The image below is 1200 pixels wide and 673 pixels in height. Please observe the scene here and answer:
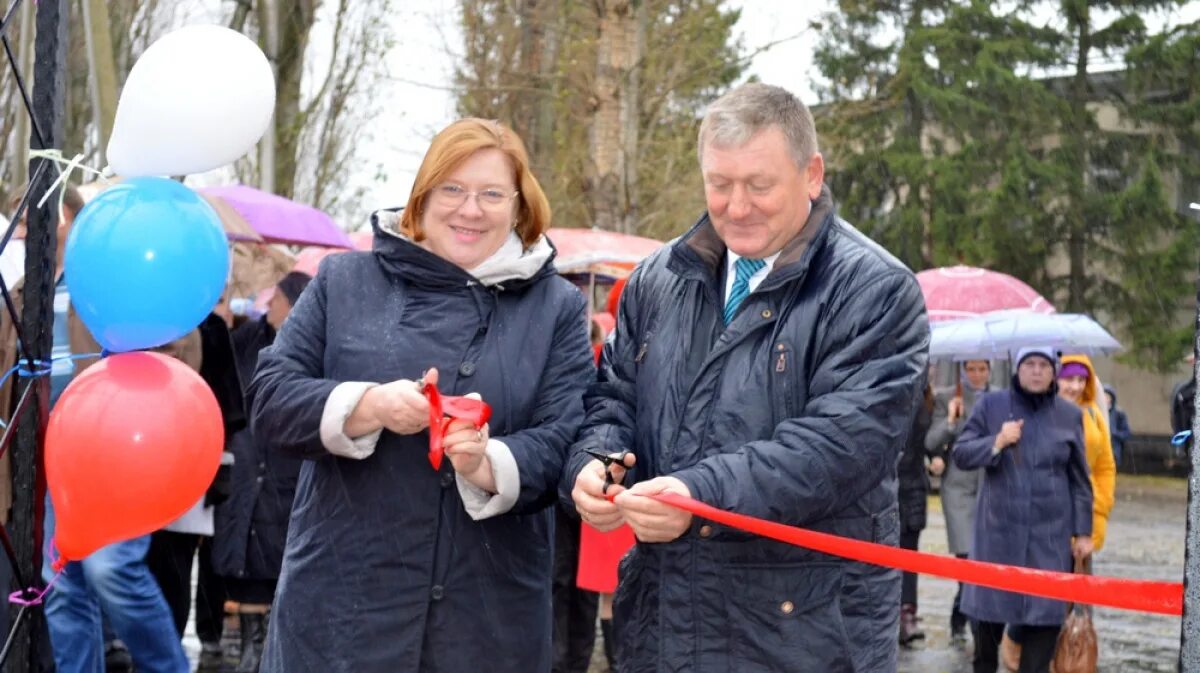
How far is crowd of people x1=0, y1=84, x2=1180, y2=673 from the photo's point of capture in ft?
10.7

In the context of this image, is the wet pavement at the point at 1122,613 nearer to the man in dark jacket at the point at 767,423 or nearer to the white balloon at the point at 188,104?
the white balloon at the point at 188,104

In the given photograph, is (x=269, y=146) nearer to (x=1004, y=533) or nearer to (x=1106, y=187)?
(x=1004, y=533)

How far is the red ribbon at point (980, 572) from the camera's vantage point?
2.68m

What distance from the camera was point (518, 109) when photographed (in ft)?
71.7

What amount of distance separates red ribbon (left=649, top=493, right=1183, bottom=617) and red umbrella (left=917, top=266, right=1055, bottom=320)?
10.5 metres

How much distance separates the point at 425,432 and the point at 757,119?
1126 mm

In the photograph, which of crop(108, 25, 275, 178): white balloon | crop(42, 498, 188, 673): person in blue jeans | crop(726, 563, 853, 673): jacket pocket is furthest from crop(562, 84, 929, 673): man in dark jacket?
crop(42, 498, 188, 673): person in blue jeans

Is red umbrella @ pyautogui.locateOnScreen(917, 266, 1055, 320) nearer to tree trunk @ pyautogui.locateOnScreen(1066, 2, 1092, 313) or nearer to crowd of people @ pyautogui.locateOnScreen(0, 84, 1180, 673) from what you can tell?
crowd of people @ pyautogui.locateOnScreen(0, 84, 1180, 673)

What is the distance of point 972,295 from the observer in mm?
13805

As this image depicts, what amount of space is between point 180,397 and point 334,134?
2744 cm

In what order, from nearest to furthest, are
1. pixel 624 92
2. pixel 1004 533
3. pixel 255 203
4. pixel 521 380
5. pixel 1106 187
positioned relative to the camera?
pixel 521 380
pixel 1004 533
pixel 255 203
pixel 624 92
pixel 1106 187

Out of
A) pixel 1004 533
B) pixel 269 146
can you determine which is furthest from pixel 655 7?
pixel 1004 533

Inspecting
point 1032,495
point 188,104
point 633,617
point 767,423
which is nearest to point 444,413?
point 633,617

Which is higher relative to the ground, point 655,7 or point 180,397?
point 655,7
